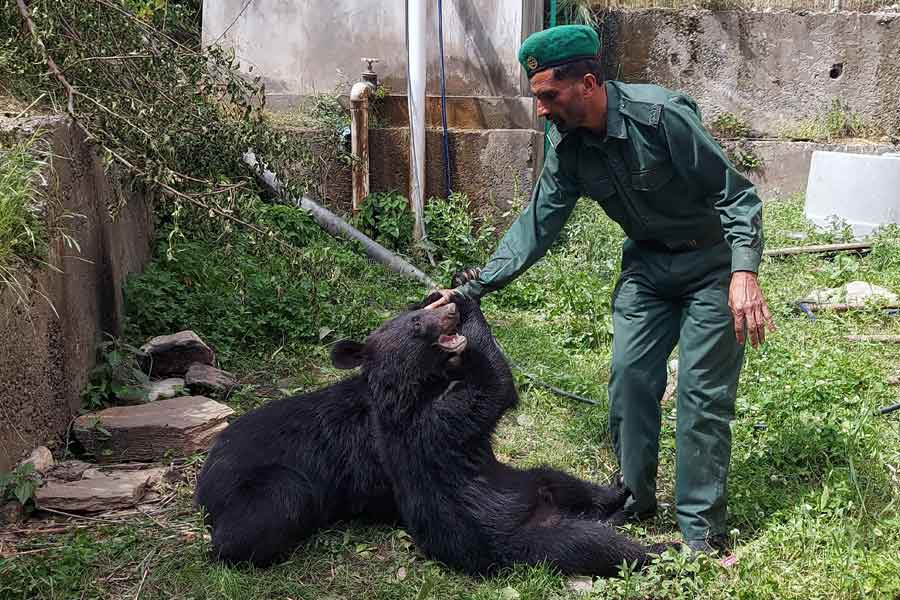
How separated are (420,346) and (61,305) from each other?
2.20 meters

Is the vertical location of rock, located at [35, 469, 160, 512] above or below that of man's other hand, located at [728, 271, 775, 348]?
below

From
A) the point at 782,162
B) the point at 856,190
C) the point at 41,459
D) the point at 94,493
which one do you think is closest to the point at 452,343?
the point at 94,493

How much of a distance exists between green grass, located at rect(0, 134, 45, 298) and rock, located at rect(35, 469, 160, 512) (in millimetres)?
989

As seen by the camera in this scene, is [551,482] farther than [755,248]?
Yes

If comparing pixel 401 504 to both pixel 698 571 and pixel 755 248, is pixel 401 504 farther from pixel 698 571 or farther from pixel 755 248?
pixel 755 248

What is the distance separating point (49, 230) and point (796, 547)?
3938 mm

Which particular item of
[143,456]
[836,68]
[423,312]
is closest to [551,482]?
[423,312]

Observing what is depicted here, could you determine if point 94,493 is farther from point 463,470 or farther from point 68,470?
point 463,470

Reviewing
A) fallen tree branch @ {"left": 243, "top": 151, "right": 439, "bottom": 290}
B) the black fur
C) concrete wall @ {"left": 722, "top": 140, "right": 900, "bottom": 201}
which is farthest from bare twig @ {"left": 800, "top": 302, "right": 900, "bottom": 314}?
concrete wall @ {"left": 722, "top": 140, "right": 900, "bottom": 201}

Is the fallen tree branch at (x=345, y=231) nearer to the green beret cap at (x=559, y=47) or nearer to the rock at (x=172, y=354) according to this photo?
Answer: the rock at (x=172, y=354)

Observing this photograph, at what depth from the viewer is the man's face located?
141 inches

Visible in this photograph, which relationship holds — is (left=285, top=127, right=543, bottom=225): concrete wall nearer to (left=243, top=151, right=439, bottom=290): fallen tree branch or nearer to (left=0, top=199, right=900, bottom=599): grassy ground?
(left=243, top=151, right=439, bottom=290): fallen tree branch

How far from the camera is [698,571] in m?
3.42

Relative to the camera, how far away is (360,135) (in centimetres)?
821
